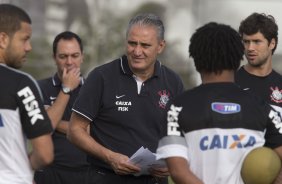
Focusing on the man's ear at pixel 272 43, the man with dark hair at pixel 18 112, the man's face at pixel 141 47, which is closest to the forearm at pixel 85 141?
the man's face at pixel 141 47

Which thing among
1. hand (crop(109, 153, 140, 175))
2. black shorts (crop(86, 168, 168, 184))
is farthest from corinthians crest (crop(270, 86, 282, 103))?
hand (crop(109, 153, 140, 175))

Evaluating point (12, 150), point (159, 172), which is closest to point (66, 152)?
point (159, 172)

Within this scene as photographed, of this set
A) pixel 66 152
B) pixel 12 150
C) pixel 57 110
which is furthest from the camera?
pixel 66 152

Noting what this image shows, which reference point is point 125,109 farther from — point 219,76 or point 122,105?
point 219,76

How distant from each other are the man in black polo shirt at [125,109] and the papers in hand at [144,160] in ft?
0.27

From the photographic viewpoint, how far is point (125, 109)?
22.3 feet

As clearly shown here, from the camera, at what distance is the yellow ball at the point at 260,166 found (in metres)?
5.07

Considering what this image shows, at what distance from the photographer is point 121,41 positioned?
1139 inches

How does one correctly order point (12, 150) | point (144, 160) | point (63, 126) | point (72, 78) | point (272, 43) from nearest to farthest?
point (12, 150)
point (144, 160)
point (72, 78)
point (272, 43)
point (63, 126)

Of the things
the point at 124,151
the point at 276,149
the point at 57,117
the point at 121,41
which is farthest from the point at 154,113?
the point at 121,41

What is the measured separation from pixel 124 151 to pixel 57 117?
826 mm

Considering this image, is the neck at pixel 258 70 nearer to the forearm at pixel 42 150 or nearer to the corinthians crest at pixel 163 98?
the corinthians crest at pixel 163 98

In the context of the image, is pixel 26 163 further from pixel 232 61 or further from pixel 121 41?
pixel 121 41

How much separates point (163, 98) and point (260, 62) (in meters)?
1.03
